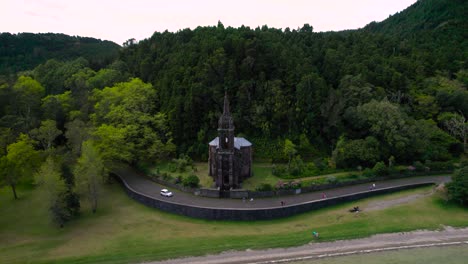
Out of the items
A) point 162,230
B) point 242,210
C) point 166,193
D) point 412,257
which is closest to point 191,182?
point 166,193

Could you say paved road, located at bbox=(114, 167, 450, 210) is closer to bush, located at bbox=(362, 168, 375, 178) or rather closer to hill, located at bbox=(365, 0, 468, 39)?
bush, located at bbox=(362, 168, 375, 178)

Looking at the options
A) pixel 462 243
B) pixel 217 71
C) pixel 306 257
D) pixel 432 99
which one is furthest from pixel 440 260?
pixel 217 71

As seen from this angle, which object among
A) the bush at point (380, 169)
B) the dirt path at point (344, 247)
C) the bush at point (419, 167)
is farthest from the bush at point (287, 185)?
the bush at point (419, 167)

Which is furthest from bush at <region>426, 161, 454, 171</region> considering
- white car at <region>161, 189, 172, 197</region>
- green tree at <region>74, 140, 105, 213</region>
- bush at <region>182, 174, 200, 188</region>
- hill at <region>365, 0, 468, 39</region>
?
hill at <region>365, 0, 468, 39</region>

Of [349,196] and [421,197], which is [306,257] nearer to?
[349,196]

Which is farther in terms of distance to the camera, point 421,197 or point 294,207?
point 421,197

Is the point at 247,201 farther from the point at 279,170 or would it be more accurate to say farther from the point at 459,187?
the point at 459,187
